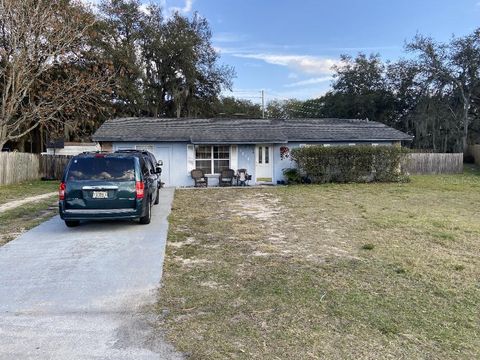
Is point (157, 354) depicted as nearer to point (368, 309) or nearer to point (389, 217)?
point (368, 309)

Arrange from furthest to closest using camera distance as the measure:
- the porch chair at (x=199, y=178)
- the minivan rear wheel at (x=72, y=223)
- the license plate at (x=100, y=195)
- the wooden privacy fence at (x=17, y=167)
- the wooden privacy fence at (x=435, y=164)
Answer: the wooden privacy fence at (x=435, y=164)
the porch chair at (x=199, y=178)
the wooden privacy fence at (x=17, y=167)
the minivan rear wheel at (x=72, y=223)
the license plate at (x=100, y=195)

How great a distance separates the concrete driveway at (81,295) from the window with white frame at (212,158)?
12438 mm

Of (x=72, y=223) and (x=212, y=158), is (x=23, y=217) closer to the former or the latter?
(x=72, y=223)

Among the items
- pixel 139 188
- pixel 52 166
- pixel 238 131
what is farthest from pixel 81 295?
pixel 52 166

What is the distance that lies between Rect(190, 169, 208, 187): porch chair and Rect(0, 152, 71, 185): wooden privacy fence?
5.78 meters

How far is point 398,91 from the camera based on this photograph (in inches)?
1699

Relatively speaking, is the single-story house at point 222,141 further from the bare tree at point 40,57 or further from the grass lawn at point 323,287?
the grass lawn at point 323,287

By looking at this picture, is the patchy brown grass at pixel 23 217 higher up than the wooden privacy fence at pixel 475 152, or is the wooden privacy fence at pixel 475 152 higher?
the wooden privacy fence at pixel 475 152

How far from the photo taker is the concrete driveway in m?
3.50

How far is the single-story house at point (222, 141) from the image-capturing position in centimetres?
2023

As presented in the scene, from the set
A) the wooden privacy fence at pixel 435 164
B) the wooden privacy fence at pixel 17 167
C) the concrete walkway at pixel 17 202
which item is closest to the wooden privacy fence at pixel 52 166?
the wooden privacy fence at pixel 17 167

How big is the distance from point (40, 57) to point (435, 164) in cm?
2611

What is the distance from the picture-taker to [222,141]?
792 inches

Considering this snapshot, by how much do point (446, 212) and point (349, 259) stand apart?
641 cm
